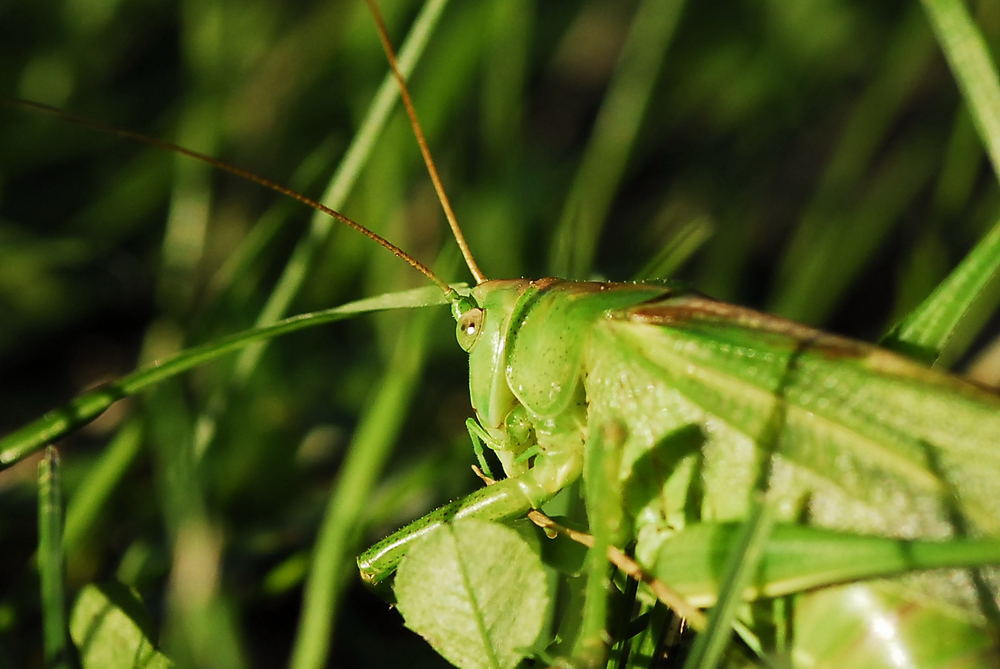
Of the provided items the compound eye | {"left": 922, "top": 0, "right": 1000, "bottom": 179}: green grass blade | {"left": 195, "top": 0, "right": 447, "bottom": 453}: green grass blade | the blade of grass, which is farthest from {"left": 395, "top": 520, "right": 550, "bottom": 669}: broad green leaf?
the blade of grass

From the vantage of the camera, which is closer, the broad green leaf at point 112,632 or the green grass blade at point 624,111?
the broad green leaf at point 112,632

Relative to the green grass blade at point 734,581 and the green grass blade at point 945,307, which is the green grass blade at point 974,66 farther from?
the green grass blade at point 734,581

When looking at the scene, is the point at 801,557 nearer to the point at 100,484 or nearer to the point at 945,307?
the point at 945,307

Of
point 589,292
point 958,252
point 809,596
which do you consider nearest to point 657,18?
point 958,252

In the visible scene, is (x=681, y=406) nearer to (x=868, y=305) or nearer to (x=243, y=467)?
(x=243, y=467)

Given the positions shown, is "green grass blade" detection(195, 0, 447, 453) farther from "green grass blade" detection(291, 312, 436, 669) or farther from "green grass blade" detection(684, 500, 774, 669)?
"green grass blade" detection(684, 500, 774, 669)

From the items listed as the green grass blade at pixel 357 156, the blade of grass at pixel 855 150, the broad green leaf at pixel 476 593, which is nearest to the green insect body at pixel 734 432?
the broad green leaf at pixel 476 593
